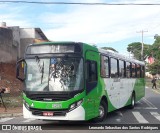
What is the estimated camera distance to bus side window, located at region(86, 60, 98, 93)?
1173 cm

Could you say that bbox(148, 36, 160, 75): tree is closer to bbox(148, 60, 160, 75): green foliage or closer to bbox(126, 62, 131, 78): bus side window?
bbox(148, 60, 160, 75): green foliage

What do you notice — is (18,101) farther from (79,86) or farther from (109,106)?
(79,86)

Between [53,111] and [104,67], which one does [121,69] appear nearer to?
[104,67]

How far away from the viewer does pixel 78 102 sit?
1123cm

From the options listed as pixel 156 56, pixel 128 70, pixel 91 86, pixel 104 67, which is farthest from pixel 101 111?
pixel 156 56

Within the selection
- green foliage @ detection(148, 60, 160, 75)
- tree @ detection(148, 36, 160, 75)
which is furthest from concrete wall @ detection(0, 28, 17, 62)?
green foliage @ detection(148, 60, 160, 75)

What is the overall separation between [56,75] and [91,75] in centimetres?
136

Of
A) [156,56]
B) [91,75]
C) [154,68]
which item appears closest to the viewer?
[91,75]

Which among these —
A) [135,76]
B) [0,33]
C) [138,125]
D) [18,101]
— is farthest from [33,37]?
[138,125]

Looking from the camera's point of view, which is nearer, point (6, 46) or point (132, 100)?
point (132, 100)

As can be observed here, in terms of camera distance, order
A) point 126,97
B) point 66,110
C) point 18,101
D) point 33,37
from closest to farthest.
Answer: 1. point 66,110
2. point 126,97
3. point 18,101
4. point 33,37

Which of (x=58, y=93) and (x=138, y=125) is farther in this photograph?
(x=138, y=125)

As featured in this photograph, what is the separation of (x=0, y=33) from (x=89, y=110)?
64.1 feet

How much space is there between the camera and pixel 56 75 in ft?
37.4
